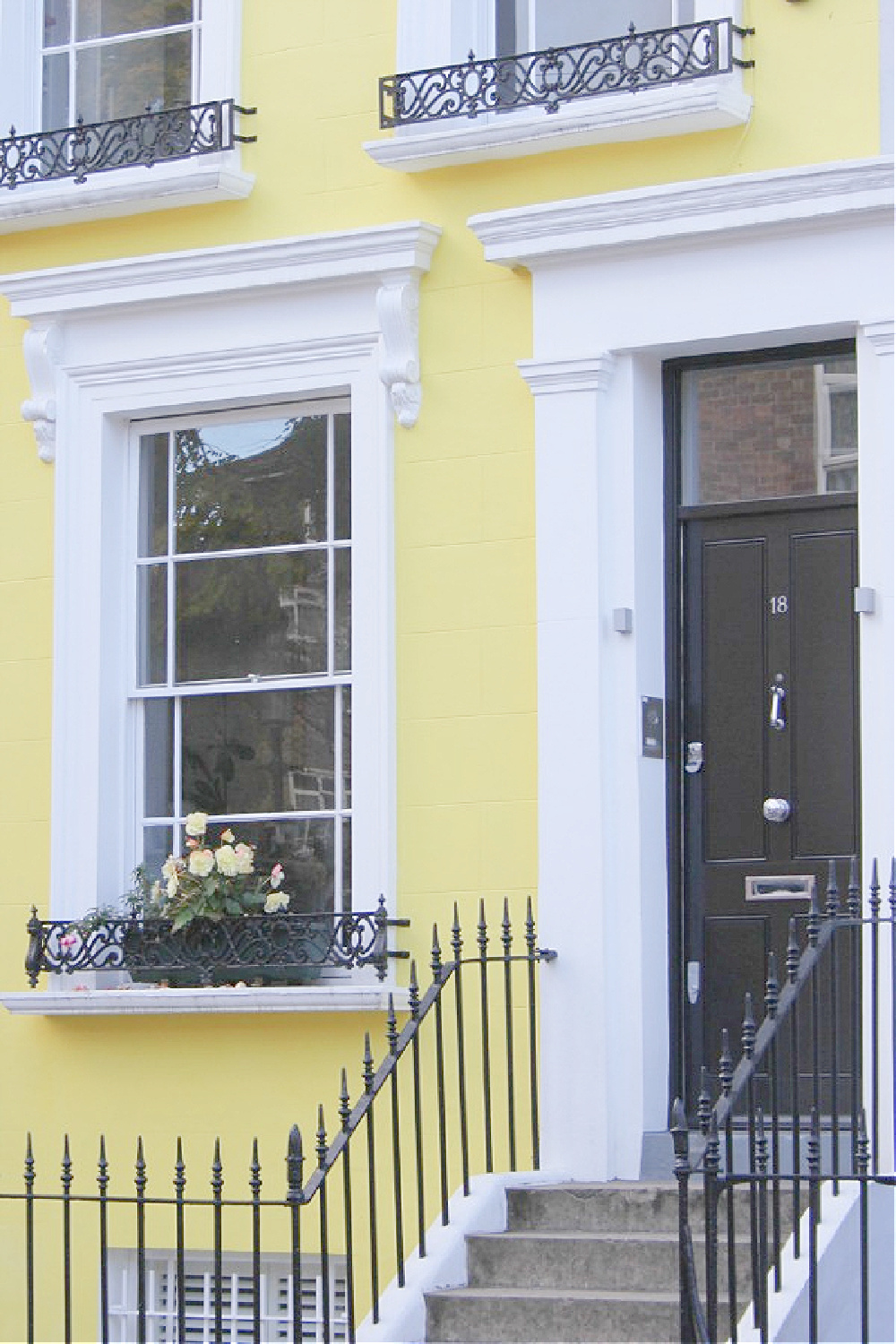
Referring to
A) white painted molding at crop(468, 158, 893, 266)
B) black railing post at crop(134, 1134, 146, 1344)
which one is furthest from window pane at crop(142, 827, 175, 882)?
white painted molding at crop(468, 158, 893, 266)

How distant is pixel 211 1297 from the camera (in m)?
9.49

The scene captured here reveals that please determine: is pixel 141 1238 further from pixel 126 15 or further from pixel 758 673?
pixel 126 15

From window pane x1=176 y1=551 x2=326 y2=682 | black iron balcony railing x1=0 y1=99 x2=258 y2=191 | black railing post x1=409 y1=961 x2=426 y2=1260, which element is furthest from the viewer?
black iron balcony railing x1=0 y1=99 x2=258 y2=191

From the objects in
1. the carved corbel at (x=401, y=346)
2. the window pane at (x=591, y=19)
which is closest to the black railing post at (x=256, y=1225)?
the carved corbel at (x=401, y=346)

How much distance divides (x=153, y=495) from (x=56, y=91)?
5.83ft

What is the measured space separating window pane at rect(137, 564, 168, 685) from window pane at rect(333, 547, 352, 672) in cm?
76

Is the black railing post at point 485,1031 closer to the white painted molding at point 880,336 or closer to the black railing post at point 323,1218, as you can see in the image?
the black railing post at point 323,1218

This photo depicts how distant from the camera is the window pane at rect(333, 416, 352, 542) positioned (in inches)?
380

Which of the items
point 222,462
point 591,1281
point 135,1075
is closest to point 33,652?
point 222,462

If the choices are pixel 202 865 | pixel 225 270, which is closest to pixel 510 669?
pixel 202 865

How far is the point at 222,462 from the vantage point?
9.97 metres

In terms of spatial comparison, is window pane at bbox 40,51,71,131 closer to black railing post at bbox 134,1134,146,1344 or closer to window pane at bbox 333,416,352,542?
window pane at bbox 333,416,352,542

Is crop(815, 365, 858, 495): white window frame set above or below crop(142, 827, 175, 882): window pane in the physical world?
above

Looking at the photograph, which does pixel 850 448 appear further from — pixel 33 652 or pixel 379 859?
pixel 33 652
